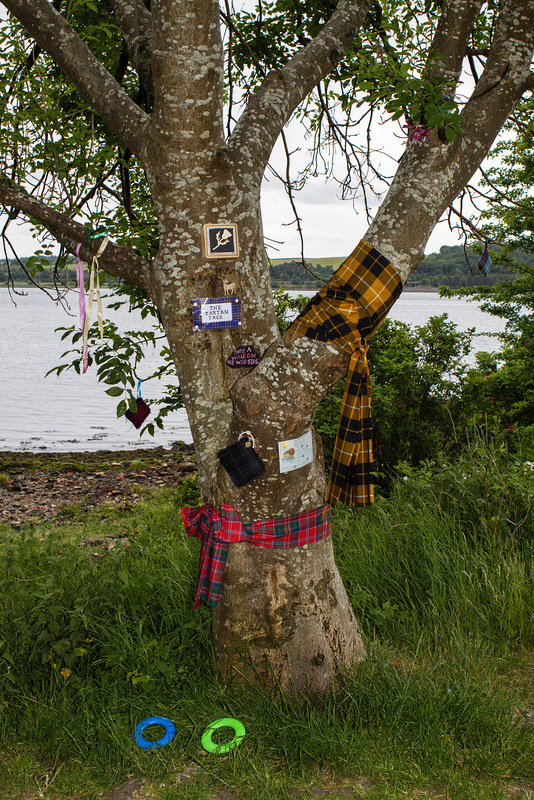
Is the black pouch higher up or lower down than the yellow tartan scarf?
lower down

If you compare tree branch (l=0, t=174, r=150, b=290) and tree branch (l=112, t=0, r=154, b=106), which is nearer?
tree branch (l=0, t=174, r=150, b=290)

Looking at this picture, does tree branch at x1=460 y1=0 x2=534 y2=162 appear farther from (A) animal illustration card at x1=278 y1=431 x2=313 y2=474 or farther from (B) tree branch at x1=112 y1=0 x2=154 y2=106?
(B) tree branch at x1=112 y1=0 x2=154 y2=106

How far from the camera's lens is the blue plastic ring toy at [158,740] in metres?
2.55

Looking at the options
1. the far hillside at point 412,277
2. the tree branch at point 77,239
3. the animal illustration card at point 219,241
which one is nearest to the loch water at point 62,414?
the far hillside at point 412,277

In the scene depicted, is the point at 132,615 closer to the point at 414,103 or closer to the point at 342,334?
the point at 342,334

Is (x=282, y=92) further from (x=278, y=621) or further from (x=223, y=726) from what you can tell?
(x=223, y=726)

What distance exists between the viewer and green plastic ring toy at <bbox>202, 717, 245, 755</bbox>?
8.23 feet

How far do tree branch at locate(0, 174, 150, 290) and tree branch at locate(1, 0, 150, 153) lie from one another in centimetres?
52

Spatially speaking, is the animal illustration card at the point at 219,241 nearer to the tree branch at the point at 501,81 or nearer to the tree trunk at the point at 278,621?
the tree branch at the point at 501,81

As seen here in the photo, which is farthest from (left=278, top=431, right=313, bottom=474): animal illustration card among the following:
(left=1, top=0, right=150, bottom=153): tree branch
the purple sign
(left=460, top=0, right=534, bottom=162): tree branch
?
(left=1, top=0, right=150, bottom=153): tree branch

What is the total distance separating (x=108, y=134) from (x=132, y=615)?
3.30 meters

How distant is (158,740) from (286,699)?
0.58 m

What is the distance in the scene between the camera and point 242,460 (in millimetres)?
2697

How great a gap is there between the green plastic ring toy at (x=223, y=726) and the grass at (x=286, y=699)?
32 mm
